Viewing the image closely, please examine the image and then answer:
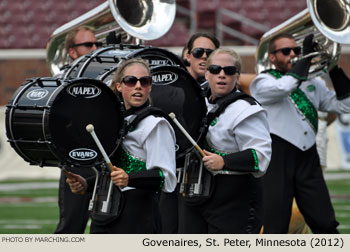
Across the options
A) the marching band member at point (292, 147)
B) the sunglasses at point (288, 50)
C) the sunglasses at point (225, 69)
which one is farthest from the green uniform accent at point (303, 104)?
the sunglasses at point (225, 69)

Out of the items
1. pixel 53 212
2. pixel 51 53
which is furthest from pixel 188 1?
pixel 51 53

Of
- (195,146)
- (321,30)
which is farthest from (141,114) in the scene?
(321,30)

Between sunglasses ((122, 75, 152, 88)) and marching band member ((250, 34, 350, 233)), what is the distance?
1.59 m

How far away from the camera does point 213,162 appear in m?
4.18

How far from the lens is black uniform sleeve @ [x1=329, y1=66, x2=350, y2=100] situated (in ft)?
18.4

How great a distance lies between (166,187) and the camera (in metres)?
3.91

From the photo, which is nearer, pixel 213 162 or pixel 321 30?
pixel 213 162

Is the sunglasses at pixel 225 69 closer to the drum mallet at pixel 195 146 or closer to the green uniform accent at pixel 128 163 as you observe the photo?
the drum mallet at pixel 195 146

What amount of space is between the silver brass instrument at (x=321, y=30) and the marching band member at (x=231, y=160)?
4.10 ft

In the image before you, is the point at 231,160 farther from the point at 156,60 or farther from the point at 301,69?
the point at 301,69

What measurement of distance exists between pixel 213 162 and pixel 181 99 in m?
0.36

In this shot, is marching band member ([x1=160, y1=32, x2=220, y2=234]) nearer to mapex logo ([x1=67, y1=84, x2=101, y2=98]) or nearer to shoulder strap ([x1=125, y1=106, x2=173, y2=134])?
shoulder strap ([x1=125, y1=106, x2=173, y2=134])

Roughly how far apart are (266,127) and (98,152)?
3.35 feet
